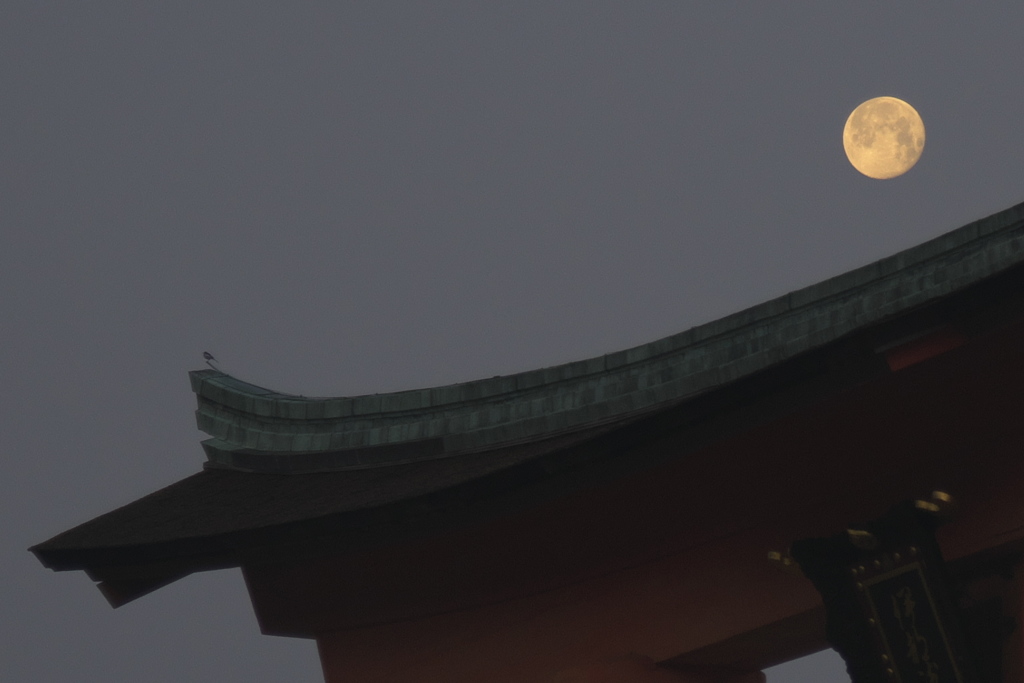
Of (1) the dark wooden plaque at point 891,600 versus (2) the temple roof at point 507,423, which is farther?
(1) the dark wooden plaque at point 891,600

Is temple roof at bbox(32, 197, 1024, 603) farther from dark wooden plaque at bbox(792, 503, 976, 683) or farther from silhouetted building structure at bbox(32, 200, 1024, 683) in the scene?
dark wooden plaque at bbox(792, 503, 976, 683)

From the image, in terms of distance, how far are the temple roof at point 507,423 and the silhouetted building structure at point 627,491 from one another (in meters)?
0.01

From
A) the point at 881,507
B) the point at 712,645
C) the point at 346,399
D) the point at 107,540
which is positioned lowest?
the point at 712,645

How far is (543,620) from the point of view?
20.6 ft

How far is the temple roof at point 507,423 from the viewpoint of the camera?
16.1ft

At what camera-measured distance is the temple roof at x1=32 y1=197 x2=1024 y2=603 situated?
4.91 m

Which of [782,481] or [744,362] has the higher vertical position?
[744,362]

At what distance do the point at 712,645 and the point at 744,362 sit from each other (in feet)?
5.24

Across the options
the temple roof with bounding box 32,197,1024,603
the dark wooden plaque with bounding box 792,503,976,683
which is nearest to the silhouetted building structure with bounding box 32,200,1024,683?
the temple roof with bounding box 32,197,1024,603

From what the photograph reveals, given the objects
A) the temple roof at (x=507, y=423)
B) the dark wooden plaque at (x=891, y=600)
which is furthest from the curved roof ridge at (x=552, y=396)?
the dark wooden plaque at (x=891, y=600)

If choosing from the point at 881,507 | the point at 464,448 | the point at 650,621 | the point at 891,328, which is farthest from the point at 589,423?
the point at 891,328

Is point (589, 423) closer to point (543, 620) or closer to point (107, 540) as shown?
point (543, 620)

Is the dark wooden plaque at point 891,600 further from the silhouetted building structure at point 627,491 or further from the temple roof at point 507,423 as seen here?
the temple roof at point 507,423

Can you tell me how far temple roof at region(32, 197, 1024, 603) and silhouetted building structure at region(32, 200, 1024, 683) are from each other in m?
0.01
